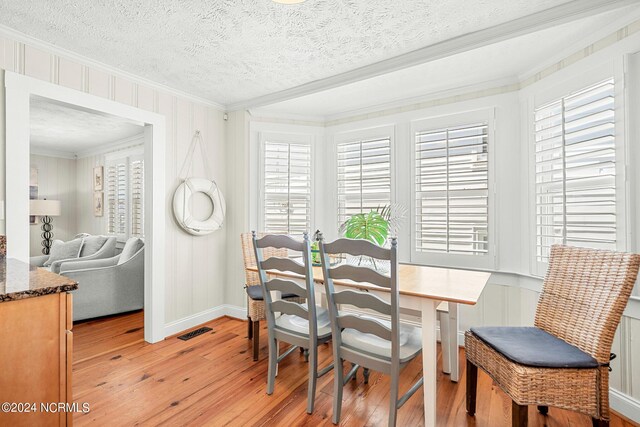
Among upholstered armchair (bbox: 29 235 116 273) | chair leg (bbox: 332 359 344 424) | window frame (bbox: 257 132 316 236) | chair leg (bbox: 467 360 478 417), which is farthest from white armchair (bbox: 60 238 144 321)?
chair leg (bbox: 467 360 478 417)

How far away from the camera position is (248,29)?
7.15ft

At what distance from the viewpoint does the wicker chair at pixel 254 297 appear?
2.69m

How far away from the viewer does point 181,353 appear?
9.19 ft

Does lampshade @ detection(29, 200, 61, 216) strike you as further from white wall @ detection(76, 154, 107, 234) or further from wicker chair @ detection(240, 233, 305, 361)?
wicker chair @ detection(240, 233, 305, 361)

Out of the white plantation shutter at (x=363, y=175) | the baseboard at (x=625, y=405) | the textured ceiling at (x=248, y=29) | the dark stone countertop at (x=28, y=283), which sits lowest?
the baseboard at (x=625, y=405)

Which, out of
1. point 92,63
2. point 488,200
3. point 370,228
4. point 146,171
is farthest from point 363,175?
point 92,63

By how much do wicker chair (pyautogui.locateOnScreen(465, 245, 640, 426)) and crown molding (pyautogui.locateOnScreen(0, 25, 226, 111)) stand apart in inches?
131

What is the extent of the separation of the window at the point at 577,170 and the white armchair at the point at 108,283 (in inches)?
171

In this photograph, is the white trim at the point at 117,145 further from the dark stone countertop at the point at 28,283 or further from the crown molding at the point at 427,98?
the dark stone countertop at the point at 28,283

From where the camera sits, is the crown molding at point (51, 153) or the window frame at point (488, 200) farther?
the crown molding at point (51, 153)

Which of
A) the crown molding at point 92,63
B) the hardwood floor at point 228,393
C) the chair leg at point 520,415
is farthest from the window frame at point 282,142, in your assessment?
the chair leg at point 520,415

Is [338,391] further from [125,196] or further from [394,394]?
[125,196]

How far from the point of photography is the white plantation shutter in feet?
11.3

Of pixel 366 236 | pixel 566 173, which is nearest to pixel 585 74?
pixel 566 173
